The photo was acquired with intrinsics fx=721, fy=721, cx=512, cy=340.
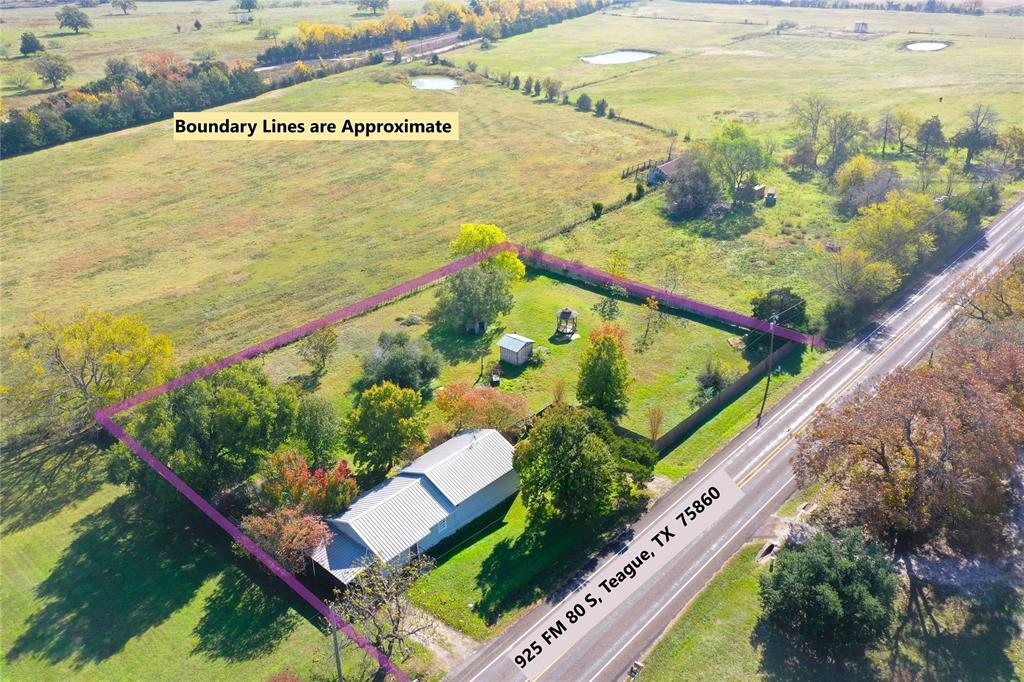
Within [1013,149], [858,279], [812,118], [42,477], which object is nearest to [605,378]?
[858,279]

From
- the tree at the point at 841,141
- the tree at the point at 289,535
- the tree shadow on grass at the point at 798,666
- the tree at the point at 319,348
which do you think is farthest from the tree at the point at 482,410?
the tree at the point at 841,141

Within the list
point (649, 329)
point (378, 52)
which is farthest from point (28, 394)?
point (378, 52)

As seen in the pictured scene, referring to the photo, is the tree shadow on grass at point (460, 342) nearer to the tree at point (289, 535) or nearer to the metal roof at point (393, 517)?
the metal roof at point (393, 517)

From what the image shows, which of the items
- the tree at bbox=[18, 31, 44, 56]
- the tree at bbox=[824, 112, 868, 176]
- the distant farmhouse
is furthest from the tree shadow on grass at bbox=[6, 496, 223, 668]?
the tree at bbox=[18, 31, 44, 56]

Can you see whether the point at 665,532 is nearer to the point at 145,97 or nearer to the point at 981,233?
the point at 981,233

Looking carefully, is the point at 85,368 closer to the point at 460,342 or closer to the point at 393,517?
the point at 393,517


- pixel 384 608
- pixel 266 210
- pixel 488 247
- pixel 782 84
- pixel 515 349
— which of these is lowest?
pixel 515 349
